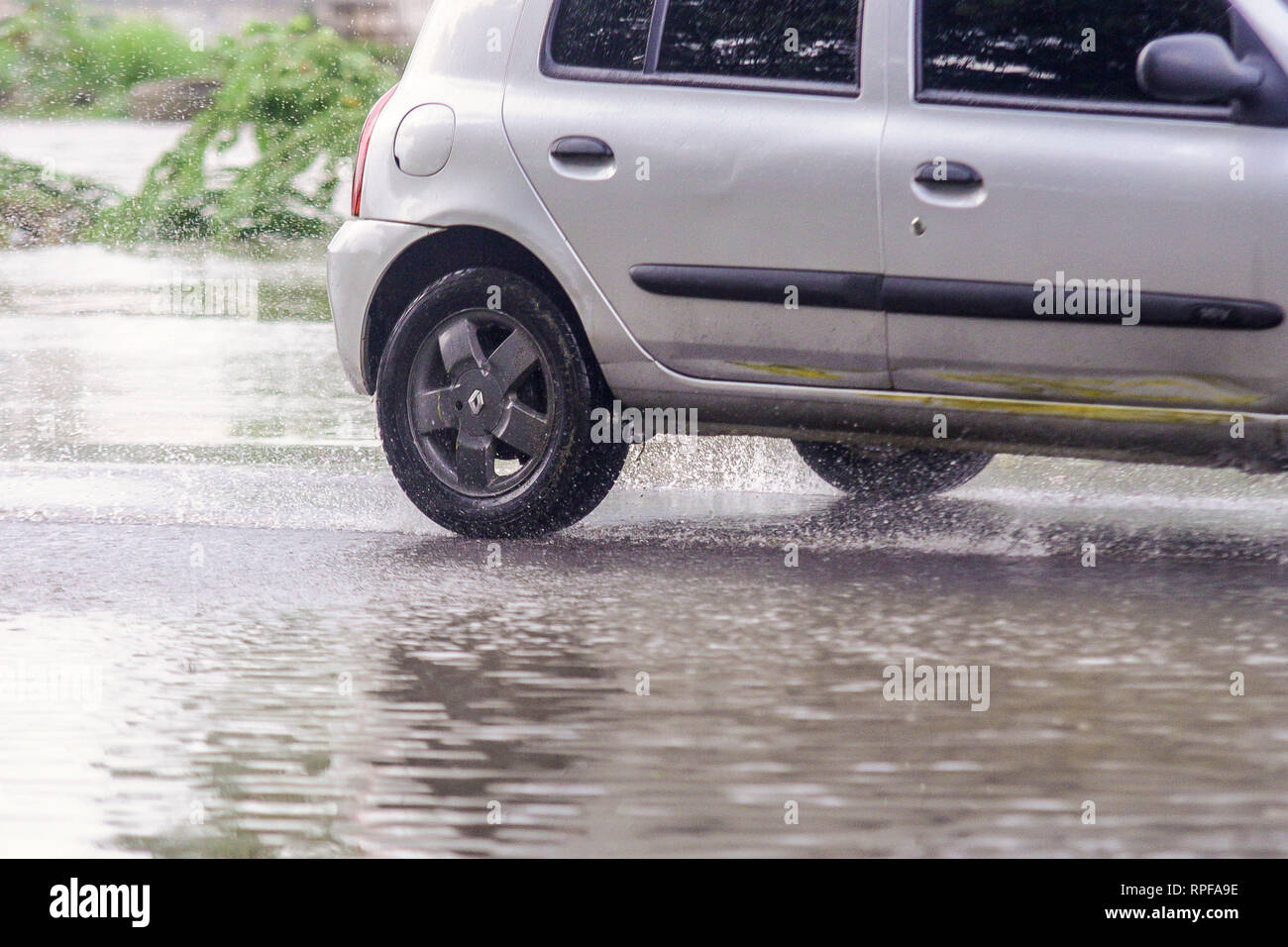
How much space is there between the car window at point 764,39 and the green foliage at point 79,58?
12.1 metres

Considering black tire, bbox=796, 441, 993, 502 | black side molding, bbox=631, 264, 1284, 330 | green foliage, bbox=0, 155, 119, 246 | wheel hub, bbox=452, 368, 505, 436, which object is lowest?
black tire, bbox=796, 441, 993, 502

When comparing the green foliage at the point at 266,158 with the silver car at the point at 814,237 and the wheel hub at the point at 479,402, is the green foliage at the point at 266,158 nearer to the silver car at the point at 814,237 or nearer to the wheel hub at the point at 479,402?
the silver car at the point at 814,237

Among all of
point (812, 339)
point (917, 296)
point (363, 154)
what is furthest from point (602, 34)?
point (917, 296)

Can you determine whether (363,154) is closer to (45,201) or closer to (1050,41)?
(1050,41)

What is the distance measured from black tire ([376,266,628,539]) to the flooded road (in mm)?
155

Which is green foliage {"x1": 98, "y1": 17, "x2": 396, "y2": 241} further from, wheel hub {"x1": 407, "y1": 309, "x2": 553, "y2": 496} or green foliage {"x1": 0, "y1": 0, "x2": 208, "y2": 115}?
wheel hub {"x1": 407, "y1": 309, "x2": 553, "y2": 496}

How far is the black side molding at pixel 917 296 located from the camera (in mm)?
5906

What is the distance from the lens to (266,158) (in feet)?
51.3

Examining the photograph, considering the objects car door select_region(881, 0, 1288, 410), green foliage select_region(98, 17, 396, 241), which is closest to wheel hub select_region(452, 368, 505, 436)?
car door select_region(881, 0, 1288, 410)

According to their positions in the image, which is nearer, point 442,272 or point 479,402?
point 479,402

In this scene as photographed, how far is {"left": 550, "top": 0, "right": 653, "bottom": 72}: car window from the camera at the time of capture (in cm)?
659

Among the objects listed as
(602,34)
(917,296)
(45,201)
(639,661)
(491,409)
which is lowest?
(639,661)

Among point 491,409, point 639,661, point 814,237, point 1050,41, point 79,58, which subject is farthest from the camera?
point 79,58

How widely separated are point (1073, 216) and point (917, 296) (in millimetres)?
475
